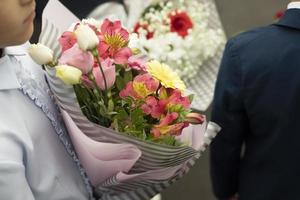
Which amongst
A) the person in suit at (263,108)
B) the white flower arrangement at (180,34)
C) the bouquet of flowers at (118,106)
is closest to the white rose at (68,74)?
the bouquet of flowers at (118,106)

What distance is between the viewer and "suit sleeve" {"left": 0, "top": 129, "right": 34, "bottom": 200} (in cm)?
74

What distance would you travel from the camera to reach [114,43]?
83cm

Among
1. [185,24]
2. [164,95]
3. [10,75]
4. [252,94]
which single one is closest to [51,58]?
[10,75]

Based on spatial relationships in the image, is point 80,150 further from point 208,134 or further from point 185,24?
point 185,24

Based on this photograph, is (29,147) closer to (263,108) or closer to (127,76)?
(127,76)

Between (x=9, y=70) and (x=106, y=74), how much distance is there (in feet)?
0.58

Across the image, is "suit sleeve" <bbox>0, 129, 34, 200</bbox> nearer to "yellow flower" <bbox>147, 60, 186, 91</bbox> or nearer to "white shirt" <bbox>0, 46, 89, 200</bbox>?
"white shirt" <bbox>0, 46, 89, 200</bbox>

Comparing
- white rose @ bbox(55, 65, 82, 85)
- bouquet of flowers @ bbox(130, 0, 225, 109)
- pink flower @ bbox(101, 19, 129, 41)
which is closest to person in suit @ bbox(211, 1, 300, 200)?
bouquet of flowers @ bbox(130, 0, 225, 109)

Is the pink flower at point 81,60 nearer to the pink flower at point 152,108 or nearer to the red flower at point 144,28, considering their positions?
the pink flower at point 152,108

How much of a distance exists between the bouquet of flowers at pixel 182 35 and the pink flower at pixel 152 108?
0.71 metres

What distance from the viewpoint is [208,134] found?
95 cm

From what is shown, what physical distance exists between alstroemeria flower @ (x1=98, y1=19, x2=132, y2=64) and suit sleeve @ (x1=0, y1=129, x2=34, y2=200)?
20 centimetres

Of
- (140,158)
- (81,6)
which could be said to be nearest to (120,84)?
(140,158)

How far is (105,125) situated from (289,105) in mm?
556
